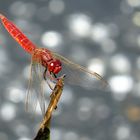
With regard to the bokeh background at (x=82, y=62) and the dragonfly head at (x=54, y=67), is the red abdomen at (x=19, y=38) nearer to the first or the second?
the dragonfly head at (x=54, y=67)

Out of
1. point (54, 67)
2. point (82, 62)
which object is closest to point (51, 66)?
point (54, 67)

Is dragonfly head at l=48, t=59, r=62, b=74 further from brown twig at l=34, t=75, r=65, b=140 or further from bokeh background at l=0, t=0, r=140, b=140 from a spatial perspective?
bokeh background at l=0, t=0, r=140, b=140

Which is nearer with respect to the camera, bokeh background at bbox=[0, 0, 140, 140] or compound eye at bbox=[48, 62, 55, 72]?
compound eye at bbox=[48, 62, 55, 72]

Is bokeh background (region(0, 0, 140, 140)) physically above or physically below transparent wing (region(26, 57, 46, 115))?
above

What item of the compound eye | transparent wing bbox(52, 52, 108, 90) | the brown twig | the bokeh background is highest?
the bokeh background

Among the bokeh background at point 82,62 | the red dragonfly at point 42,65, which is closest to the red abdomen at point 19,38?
the red dragonfly at point 42,65

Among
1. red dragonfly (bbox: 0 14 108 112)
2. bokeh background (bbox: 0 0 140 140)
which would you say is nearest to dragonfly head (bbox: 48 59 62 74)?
red dragonfly (bbox: 0 14 108 112)

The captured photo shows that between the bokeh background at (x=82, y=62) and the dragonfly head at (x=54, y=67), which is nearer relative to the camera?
the dragonfly head at (x=54, y=67)

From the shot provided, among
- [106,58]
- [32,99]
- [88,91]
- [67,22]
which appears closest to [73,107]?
[88,91]

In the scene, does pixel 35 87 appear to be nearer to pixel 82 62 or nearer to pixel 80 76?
pixel 80 76

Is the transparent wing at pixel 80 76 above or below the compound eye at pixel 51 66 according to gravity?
above
